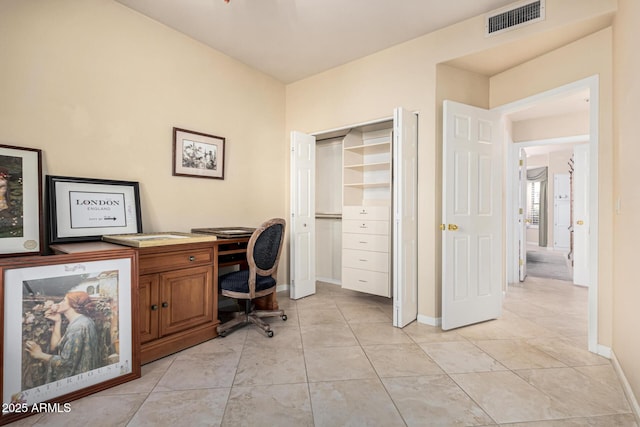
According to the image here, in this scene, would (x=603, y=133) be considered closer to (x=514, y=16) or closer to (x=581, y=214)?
(x=514, y=16)

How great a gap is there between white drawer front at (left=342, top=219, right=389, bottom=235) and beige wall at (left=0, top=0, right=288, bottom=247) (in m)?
1.12

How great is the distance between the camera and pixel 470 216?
3000 mm

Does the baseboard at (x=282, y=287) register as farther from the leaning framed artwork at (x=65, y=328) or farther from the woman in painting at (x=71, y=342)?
the woman in painting at (x=71, y=342)

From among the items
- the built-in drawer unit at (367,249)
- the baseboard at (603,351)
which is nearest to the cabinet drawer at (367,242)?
the built-in drawer unit at (367,249)

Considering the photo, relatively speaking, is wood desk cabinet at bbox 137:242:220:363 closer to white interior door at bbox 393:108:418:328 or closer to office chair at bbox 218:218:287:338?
office chair at bbox 218:218:287:338

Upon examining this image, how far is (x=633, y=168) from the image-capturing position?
5.92 feet

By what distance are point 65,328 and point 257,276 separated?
139cm

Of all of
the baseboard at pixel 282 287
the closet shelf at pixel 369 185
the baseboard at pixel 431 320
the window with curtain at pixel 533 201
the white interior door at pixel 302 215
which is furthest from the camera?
the window with curtain at pixel 533 201

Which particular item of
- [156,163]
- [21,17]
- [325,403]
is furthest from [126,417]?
[21,17]

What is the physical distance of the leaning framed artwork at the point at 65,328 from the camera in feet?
5.12

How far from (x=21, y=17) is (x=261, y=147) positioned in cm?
234

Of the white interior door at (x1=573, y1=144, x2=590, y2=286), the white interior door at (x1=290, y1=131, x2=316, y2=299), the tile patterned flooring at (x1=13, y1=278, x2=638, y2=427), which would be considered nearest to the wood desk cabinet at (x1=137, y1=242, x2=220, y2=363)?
the tile patterned flooring at (x1=13, y1=278, x2=638, y2=427)

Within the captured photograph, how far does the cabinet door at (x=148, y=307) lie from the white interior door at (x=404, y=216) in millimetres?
2075

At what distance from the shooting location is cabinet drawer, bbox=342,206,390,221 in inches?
140
